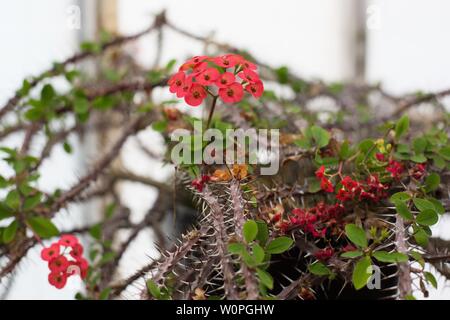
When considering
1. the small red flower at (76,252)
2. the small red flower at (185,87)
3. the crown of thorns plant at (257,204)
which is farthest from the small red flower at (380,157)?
the small red flower at (76,252)

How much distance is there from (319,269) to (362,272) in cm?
5

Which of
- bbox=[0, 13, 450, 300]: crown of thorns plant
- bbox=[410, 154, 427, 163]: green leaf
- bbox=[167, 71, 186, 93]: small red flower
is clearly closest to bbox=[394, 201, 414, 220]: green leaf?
bbox=[0, 13, 450, 300]: crown of thorns plant

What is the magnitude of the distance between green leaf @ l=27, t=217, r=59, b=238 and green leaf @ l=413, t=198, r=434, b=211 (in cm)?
40

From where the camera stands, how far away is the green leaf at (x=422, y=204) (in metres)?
0.46

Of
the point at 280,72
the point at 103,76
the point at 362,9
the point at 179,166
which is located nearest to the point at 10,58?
the point at 103,76

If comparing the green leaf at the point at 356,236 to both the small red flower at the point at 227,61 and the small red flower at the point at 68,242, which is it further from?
the small red flower at the point at 68,242

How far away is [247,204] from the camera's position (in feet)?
1.51

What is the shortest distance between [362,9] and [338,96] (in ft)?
3.72

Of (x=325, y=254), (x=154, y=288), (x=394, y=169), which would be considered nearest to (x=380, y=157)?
(x=394, y=169)

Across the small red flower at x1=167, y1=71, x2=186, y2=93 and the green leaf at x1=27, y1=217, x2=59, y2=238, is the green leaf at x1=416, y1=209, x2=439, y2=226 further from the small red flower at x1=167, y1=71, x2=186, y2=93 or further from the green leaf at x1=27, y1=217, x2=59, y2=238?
the green leaf at x1=27, y1=217, x2=59, y2=238

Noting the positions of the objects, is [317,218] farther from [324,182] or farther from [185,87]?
[185,87]

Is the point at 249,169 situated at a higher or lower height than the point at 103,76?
lower

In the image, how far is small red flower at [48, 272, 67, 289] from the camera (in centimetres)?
55
